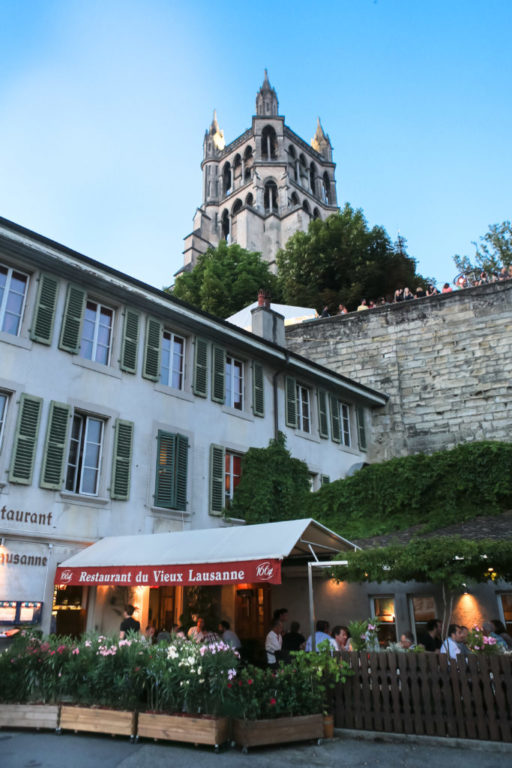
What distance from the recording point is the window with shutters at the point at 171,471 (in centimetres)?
1184

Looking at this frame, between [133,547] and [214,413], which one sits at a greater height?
[214,413]

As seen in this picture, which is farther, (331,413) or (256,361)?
(331,413)

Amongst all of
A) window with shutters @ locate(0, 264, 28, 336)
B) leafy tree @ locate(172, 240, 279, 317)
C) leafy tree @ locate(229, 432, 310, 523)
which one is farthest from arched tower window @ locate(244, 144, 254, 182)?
window with shutters @ locate(0, 264, 28, 336)

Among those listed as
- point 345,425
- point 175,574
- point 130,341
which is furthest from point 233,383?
point 175,574

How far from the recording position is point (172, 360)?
13.2m

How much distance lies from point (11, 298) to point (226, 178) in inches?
2520

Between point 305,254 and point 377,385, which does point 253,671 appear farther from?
point 305,254

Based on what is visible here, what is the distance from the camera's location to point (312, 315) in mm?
23812

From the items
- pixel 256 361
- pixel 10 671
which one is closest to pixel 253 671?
pixel 10 671

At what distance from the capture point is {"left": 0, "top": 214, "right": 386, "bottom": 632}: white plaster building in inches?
390

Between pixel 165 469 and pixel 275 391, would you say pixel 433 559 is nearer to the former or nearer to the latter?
pixel 165 469

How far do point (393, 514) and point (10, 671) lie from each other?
8837mm

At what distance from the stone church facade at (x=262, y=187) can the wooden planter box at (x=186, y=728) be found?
5312 centimetres

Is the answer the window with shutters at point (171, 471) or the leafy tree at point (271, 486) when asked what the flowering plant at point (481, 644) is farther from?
the leafy tree at point (271, 486)
